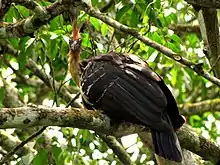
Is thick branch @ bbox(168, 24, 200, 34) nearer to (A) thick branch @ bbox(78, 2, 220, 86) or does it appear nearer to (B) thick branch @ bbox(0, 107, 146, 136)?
(A) thick branch @ bbox(78, 2, 220, 86)

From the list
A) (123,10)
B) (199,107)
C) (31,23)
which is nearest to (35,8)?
(31,23)

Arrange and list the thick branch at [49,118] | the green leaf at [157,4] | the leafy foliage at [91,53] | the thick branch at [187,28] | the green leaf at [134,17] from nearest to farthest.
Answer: the thick branch at [49,118] → the green leaf at [157,4] → the leafy foliage at [91,53] → the green leaf at [134,17] → the thick branch at [187,28]

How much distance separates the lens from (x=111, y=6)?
4543 mm

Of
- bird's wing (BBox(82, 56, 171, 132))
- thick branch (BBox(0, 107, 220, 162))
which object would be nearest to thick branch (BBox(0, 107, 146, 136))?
thick branch (BBox(0, 107, 220, 162))

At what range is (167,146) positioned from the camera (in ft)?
9.16

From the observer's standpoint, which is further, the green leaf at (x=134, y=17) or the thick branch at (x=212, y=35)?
the green leaf at (x=134, y=17)

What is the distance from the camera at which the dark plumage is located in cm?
282

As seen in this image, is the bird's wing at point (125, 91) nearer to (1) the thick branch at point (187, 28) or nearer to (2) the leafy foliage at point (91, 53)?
(2) the leafy foliage at point (91, 53)

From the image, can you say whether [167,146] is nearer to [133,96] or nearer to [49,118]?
[133,96]

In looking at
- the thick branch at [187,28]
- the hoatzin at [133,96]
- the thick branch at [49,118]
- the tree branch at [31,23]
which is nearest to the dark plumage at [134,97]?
the hoatzin at [133,96]

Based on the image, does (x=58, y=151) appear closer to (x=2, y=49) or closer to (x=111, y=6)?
(x=2, y=49)

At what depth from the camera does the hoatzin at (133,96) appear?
2818 mm

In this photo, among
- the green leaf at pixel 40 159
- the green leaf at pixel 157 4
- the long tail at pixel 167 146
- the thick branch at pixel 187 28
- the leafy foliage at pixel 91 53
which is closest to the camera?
the long tail at pixel 167 146

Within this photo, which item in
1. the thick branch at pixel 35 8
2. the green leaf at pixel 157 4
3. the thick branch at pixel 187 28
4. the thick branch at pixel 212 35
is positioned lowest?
the thick branch at pixel 187 28
